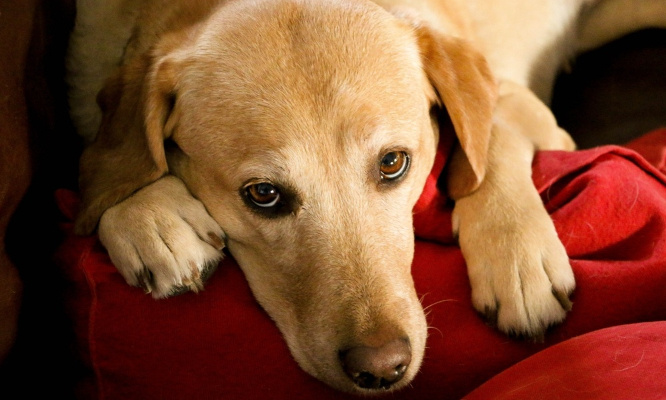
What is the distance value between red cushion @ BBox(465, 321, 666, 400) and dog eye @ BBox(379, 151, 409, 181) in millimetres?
557

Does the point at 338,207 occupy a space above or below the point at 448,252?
above

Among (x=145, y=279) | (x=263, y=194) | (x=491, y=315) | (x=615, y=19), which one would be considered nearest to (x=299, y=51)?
(x=263, y=194)

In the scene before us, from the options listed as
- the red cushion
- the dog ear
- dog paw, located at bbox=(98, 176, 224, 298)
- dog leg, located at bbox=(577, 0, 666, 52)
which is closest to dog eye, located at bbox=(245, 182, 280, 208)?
dog paw, located at bbox=(98, 176, 224, 298)

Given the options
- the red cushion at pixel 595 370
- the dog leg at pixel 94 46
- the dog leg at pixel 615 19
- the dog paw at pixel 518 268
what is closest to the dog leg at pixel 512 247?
the dog paw at pixel 518 268

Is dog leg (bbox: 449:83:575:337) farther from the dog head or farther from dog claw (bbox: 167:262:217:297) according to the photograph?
dog claw (bbox: 167:262:217:297)

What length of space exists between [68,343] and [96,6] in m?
1.17

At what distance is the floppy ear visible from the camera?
1.75 m

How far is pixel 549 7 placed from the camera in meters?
2.97

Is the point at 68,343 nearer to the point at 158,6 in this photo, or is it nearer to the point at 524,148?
the point at 158,6

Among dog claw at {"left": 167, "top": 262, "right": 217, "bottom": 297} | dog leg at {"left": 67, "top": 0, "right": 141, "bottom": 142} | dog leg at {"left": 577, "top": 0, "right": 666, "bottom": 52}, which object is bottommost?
dog leg at {"left": 577, "top": 0, "right": 666, "bottom": 52}

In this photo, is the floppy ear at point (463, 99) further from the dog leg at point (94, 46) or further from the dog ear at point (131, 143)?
the dog leg at point (94, 46)

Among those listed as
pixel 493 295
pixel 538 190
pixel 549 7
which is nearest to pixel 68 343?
pixel 493 295

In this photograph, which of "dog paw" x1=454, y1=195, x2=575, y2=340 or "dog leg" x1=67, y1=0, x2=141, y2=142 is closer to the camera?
"dog paw" x1=454, y1=195, x2=575, y2=340

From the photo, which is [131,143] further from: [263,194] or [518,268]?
[518,268]
